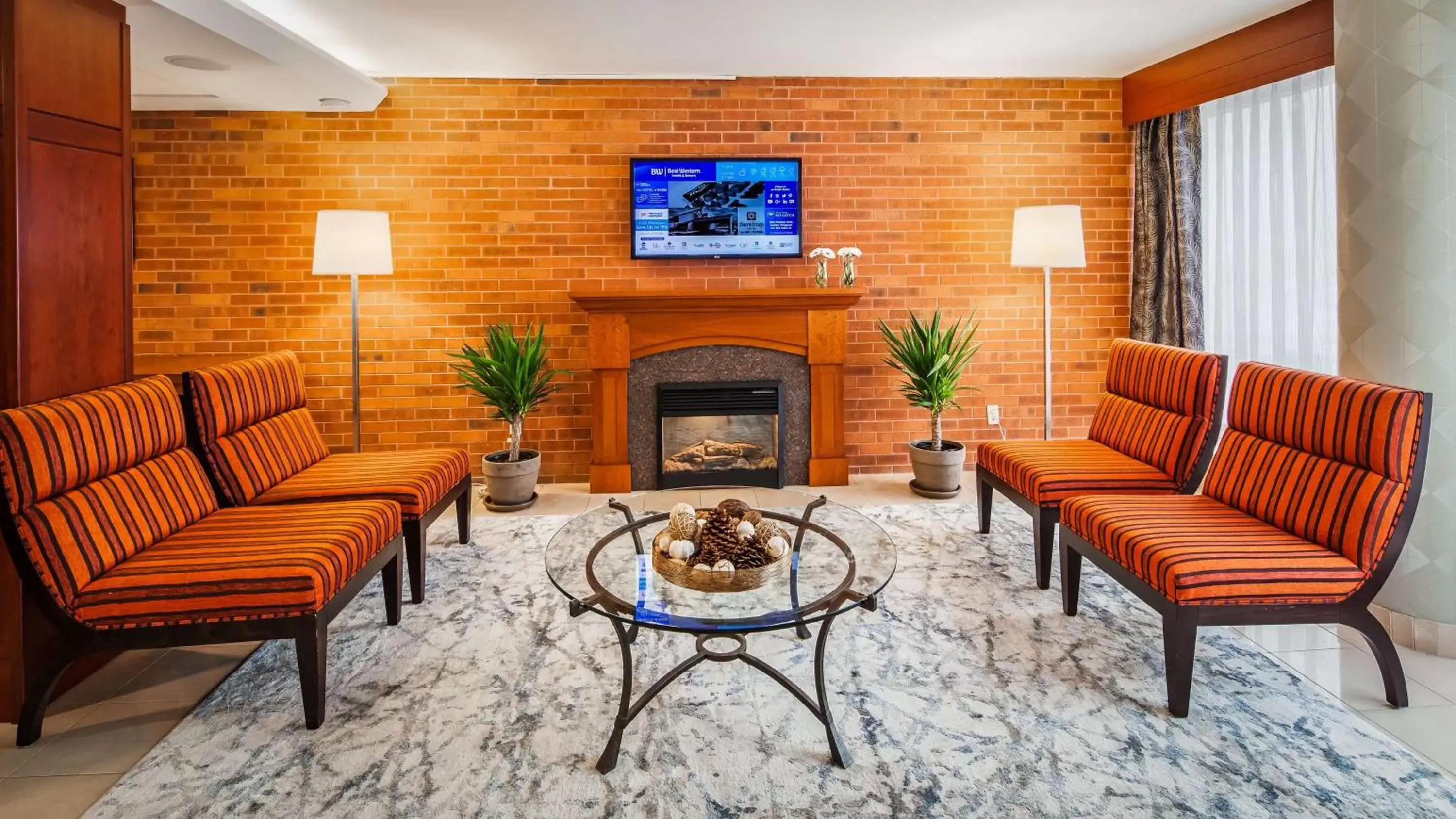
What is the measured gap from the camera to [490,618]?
294cm

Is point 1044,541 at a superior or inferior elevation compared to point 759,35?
inferior

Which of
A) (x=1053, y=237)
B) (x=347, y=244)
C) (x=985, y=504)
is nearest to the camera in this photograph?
(x=985, y=504)

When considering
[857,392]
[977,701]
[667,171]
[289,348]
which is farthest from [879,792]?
[289,348]

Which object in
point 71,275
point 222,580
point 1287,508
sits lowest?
point 222,580

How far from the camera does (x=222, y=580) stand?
2074mm

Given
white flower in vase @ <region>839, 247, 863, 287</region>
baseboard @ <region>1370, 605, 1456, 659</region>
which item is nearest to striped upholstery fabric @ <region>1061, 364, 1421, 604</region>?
baseboard @ <region>1370, 605, 1456, 659</region>

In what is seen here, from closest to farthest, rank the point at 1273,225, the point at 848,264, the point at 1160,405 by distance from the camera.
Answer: the point at 1160,405 < the point at 1273,225 < the point at 848,264

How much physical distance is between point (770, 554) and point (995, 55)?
355 cm

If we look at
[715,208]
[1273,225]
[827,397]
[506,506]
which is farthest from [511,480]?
[1273,225]

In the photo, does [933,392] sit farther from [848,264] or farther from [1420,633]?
[1420,633]

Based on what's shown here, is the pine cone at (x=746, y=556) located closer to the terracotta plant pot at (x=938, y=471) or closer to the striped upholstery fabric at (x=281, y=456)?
the striped upholstery fabric at (x=281, y=456)

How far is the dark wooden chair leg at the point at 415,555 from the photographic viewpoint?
3.03 m

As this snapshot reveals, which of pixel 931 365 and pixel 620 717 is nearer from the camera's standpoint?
pixel 620 717

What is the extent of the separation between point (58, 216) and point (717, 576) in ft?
7.30
